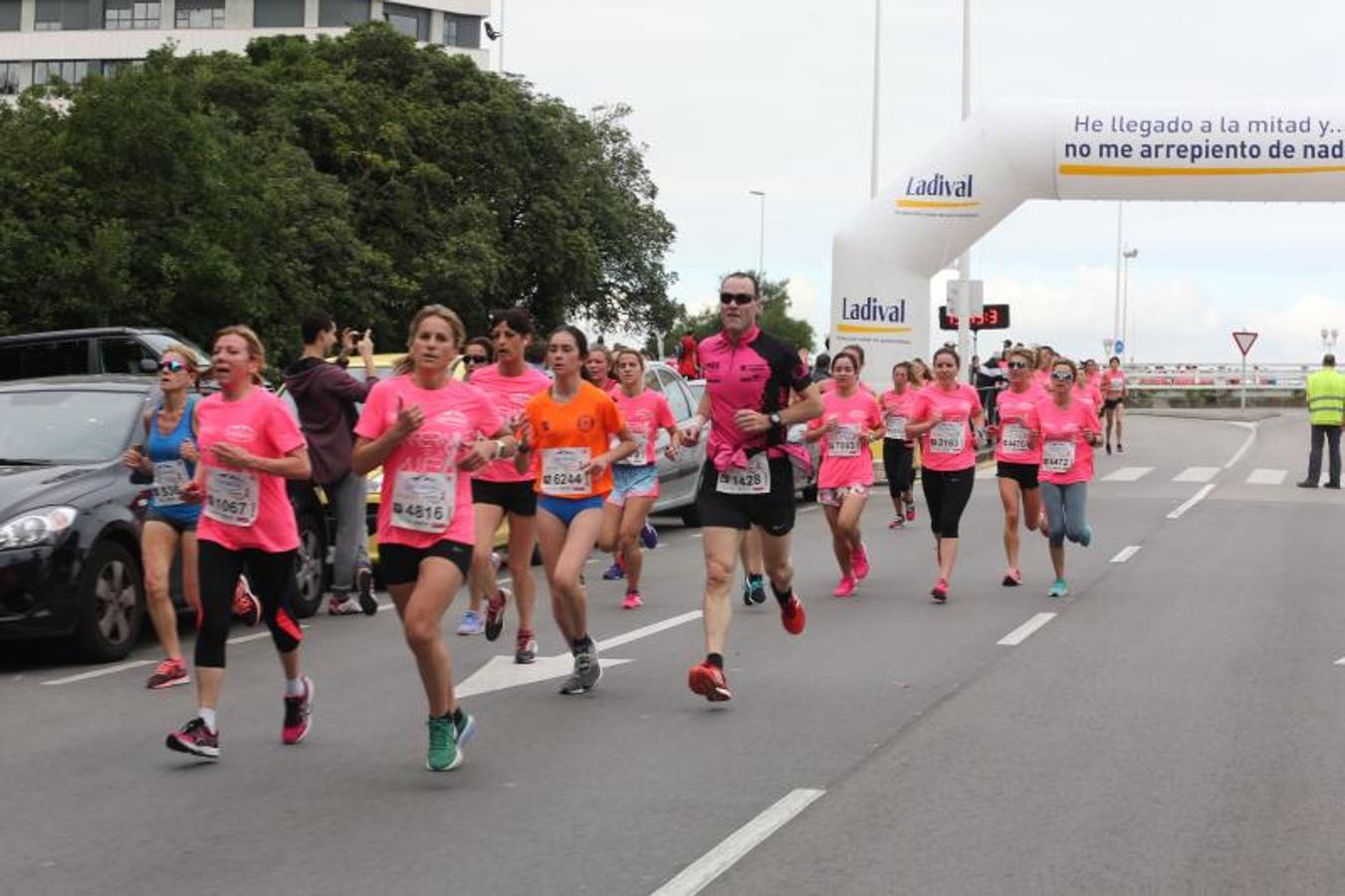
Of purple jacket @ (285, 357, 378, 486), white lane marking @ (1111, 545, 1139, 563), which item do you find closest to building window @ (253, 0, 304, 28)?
white lane marking @ (1111, 545, 1139, 563)

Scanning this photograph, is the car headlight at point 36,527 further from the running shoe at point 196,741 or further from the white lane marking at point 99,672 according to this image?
the running shoe at point 196,741

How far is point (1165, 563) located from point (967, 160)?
11.5 m

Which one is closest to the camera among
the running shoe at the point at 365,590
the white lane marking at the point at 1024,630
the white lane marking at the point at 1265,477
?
the white lane marking at the point at 1024,630

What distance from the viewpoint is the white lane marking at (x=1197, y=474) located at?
1160 inches

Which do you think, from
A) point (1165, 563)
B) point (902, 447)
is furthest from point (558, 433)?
point (902, 447)

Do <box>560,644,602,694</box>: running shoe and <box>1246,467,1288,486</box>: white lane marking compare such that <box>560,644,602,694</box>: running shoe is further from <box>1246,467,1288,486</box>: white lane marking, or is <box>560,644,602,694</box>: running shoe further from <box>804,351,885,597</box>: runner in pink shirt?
<box>1246,467,1288,486</box>: white lane marking

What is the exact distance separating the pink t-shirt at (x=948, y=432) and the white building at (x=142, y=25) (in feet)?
214

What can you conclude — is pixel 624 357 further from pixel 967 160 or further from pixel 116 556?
pixel 967 160

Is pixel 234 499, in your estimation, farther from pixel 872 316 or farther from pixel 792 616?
pixel 872 316

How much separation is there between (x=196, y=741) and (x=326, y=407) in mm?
5446

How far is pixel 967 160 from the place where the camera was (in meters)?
27.2

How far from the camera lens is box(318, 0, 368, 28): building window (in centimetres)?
7744

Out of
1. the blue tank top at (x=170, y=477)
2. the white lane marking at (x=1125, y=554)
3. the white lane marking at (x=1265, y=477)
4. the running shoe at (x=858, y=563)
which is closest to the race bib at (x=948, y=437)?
the running shoe at (x=858, y=563)

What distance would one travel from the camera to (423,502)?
743 cm
